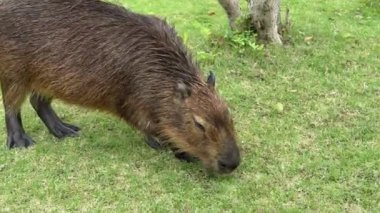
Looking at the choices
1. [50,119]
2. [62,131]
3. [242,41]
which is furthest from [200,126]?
[242,41]

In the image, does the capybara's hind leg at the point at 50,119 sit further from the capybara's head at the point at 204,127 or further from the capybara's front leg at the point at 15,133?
the capybara's head at the point at 204,127

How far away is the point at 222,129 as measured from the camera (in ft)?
14.1

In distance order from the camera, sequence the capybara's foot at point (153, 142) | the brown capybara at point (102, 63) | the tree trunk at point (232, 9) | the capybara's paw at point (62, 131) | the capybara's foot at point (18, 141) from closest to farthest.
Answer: the brown capybara at point (102, 63) < the capybara's foot at point (153, 142) < the capybara's foot at point (18, 141) < the capybara's paw at point (62, 131) < the tree trunk at point (232, 9)

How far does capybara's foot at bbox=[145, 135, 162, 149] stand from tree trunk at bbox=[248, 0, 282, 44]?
2.28 m

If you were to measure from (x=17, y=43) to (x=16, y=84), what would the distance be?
338 mm

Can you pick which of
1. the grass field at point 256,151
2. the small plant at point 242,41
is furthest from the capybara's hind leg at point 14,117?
the small plant at point 242,41

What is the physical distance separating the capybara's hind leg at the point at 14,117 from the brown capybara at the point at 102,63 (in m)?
0.01

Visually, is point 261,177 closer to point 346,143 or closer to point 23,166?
point 346,143

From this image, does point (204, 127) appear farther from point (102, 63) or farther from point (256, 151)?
point (102, 63)

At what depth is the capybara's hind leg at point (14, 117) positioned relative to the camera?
4.94 metres

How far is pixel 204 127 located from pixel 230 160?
0.31 meters

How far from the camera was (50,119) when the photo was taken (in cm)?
527

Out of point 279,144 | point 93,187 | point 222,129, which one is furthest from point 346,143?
point 93,187

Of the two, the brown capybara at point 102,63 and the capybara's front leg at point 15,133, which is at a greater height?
the brown capybara at point 102,63
